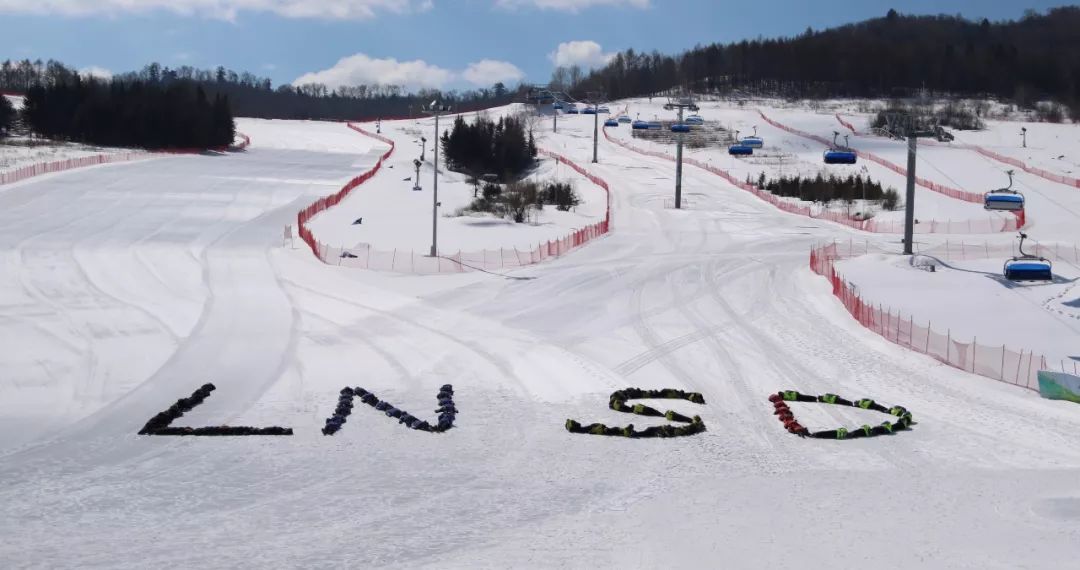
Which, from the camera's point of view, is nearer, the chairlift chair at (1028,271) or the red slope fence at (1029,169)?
the chairlift chair at (1028,271)

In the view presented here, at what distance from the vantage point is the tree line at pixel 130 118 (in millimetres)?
106625

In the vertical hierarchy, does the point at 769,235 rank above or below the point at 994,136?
below

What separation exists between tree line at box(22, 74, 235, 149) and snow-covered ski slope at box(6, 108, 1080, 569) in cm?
6579

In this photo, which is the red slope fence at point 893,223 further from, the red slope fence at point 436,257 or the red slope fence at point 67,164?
the red slope fence at point 67,164

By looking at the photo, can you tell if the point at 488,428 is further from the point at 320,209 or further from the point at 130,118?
the point at 130,118

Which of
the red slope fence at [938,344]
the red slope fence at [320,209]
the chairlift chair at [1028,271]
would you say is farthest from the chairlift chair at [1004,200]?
the red slope fence at [320,209]

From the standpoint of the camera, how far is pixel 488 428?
69.4ft

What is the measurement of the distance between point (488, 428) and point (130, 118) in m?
98.4

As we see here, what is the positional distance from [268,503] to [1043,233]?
151 feet

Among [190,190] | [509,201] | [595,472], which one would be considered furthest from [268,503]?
[190,190]

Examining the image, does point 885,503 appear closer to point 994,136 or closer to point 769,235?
point 769,235

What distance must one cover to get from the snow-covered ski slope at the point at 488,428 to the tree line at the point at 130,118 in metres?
65.8

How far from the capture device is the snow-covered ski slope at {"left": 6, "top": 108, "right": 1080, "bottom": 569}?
14664 millimetres

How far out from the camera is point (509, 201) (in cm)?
5903
